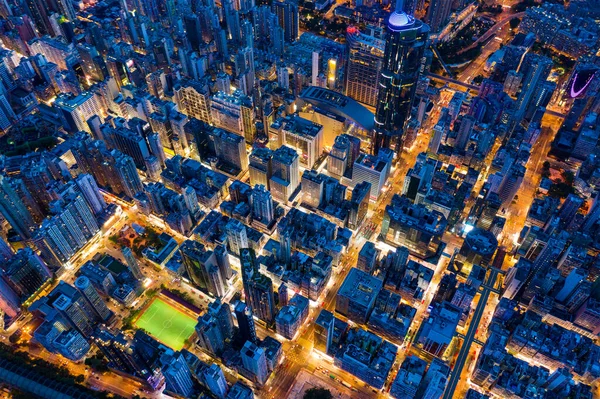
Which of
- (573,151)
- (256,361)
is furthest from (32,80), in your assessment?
(573,151)

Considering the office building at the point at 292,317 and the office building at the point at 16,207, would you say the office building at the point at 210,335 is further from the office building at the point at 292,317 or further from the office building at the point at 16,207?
the office building at the point at 16,207

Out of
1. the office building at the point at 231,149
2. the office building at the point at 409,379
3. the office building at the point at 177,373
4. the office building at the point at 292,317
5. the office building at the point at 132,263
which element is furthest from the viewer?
the office building at the point at 231,149

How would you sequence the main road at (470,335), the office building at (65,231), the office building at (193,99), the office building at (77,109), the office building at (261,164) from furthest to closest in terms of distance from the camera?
the office building at (193,99)
the office building at (77,109)
the office building at (261,164)
the office building at (65,231)
the main road at (470,335)

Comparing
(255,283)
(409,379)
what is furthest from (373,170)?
(409,379)

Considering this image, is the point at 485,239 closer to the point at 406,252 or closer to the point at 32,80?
the point at 406,252

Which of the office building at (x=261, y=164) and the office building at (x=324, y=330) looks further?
the office building at (x=261, y=164)

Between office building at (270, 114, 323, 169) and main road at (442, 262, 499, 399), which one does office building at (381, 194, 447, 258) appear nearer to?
main road at (442, 262, 499, 399)

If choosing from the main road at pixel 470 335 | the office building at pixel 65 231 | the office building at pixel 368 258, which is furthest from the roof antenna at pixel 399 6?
the office building at pixel 65 231
